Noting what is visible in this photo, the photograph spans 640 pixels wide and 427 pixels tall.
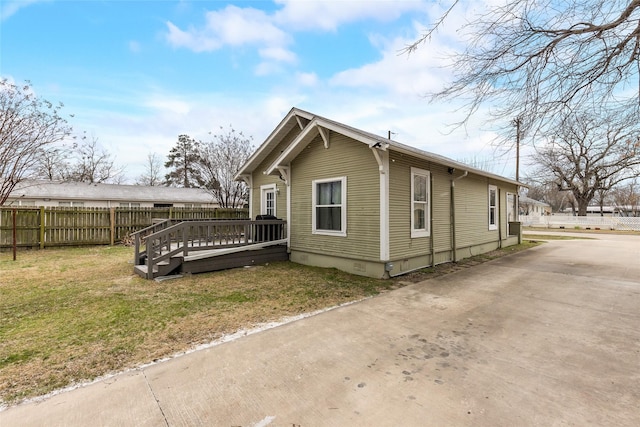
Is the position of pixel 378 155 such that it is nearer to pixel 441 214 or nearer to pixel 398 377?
pixel 441 214

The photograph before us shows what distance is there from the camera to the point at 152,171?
36562mm

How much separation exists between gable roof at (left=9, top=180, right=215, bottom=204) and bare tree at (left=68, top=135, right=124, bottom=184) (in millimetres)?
5718

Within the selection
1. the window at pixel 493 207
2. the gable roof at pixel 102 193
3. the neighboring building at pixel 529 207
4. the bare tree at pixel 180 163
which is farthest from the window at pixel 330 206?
the neighboring building at pixel 529 207

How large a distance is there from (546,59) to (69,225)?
16152mm

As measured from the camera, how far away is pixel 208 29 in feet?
30.4

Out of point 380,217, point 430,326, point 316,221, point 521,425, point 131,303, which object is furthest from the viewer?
point 316,221

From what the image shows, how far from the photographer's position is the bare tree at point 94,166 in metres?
25.8

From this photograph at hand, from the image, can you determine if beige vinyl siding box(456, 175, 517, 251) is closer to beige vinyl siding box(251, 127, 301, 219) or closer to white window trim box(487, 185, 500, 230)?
white window trim box(487, 185, 500, 230)

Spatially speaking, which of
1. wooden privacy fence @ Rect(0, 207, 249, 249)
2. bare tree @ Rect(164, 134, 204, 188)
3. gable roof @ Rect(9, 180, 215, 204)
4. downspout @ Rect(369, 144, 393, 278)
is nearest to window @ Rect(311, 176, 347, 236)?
downspout @ Rect(369, 144, 393, 278)

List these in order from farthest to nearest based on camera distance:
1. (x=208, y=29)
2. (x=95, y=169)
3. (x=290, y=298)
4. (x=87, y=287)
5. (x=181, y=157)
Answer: (x=181, y=157) → (x=95, y=169) → (x=208, y=29) → (x=87, y=287) → (x=290, y=298)

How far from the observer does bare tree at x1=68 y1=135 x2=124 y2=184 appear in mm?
25750

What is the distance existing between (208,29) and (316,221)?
23.3ft

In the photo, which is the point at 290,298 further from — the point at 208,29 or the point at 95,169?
the point at 95,169

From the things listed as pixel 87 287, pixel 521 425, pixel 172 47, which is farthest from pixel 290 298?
pixel 172 47
